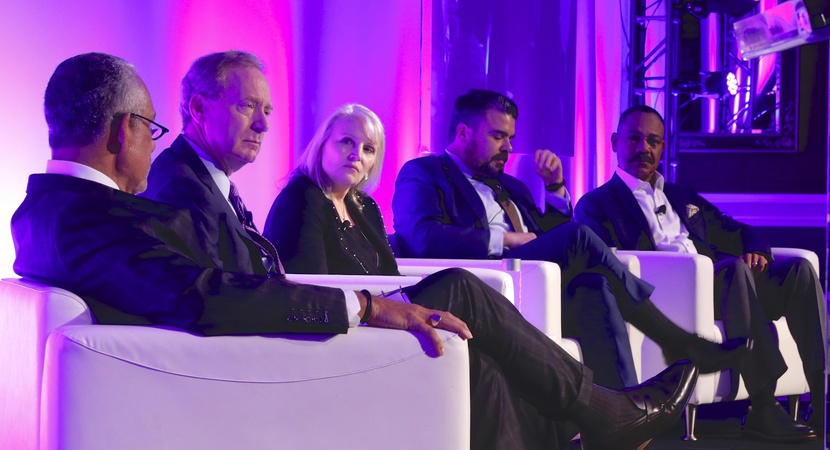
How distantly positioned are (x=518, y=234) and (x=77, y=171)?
7.01ft

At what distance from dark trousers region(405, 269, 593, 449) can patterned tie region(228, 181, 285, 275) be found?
349 millimetres

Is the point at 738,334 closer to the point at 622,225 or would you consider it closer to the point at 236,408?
the point at 622,225

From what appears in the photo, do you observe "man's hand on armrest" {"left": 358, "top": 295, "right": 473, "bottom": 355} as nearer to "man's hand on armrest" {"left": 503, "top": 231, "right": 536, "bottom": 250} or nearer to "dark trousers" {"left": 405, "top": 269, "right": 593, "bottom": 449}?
"dark trousers" {"left": 405, "top": 269, "right": 593, "bottom": 449}

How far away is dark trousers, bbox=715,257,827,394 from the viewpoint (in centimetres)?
378

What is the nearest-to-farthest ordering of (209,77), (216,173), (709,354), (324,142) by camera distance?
(216,173) → (209,77) → (324,142) → (709,354)

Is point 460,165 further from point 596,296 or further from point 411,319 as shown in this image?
point 411,319

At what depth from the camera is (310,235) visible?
3.06 meters

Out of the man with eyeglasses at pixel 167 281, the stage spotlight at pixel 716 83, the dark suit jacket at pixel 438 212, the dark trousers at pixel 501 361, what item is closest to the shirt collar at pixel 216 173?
the man with eyeglasses at pixel 167 281

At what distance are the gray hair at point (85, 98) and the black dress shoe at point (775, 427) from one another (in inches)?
106

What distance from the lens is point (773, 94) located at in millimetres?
6363

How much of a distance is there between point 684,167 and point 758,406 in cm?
284

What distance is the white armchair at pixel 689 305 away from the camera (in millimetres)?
3587

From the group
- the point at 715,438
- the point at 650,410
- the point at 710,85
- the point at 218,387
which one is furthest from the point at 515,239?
the point at 710,85

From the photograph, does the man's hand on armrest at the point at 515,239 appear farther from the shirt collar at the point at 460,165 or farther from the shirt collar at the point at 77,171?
the shirt collar at the point at 77,171
